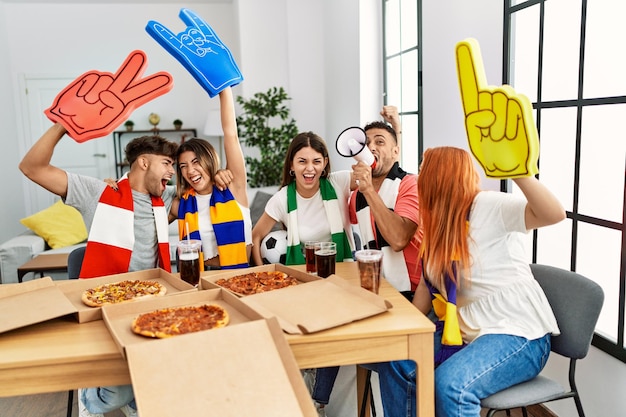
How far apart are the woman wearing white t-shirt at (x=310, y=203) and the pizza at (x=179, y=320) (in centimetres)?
86

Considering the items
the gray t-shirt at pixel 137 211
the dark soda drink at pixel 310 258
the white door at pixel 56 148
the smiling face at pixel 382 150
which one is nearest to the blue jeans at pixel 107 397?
the gray t-shirt at pixel 137 211

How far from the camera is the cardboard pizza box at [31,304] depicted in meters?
1.55

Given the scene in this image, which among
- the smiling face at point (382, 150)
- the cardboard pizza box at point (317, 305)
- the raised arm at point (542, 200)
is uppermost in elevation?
the smiling face at point (382, 150)

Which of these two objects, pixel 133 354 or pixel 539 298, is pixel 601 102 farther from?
pixel 133 354

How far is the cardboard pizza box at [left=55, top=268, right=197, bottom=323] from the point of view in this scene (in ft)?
5.38

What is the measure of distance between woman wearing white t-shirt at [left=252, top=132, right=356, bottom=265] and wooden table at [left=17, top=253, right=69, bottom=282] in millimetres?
2500

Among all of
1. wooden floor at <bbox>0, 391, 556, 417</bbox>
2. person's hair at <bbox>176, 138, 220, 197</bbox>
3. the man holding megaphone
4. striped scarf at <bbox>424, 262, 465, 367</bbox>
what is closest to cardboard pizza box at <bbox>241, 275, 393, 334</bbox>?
striped scarf at <bbox>424, 262, 465, 367</bbox>

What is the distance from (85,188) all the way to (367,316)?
4.32 feet

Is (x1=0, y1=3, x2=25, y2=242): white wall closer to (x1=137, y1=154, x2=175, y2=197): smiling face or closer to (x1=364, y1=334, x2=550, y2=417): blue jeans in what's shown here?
(x1=137, y1=154, x2=175, y2=197): smiling face

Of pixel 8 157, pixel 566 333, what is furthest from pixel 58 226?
pixel 566 333

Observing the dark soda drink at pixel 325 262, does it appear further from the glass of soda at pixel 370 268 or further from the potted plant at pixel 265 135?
the potted plant at pixel 265 135

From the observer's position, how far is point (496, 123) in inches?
61.9

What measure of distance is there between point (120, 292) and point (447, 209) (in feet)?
3.53

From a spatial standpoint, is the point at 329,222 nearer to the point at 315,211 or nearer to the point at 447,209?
the point at 315,211
